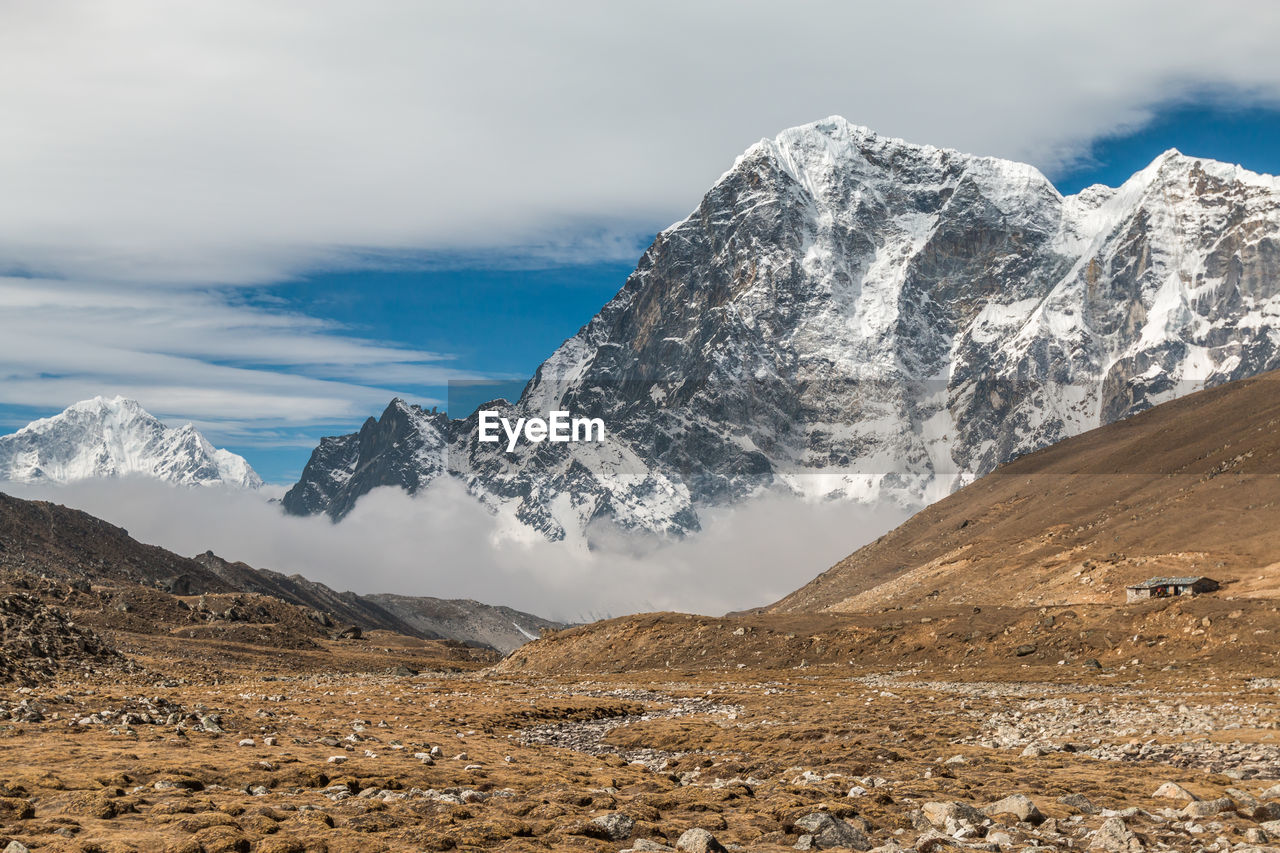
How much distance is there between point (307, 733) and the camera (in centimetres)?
3544

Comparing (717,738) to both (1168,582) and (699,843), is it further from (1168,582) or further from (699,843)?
(1168,582)

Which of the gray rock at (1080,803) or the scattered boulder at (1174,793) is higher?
the scattered boulder at (1174,793)

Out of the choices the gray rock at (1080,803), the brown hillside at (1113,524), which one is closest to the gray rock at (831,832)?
the gray rock at (1080,803)

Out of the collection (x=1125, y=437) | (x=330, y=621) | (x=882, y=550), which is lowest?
(x=330, y=621)

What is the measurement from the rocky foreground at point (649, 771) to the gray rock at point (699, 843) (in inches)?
2.8

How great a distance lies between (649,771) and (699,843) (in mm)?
13761

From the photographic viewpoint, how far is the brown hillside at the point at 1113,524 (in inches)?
3885

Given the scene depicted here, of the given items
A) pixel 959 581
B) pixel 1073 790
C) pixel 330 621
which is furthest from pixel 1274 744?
pixel 330 621

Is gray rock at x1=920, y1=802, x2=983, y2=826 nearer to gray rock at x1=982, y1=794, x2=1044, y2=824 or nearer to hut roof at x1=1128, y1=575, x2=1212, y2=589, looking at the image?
gray rock at x1=982, y1=794, x2=1044, y2=824

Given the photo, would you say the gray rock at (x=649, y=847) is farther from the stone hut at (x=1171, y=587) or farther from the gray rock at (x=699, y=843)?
the stone hut at (x=1171, y=587)

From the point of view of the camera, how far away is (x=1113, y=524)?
412 feet

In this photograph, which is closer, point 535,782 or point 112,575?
point 535,782

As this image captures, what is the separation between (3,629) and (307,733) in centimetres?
2778

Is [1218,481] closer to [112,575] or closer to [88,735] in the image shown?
[88,735]
